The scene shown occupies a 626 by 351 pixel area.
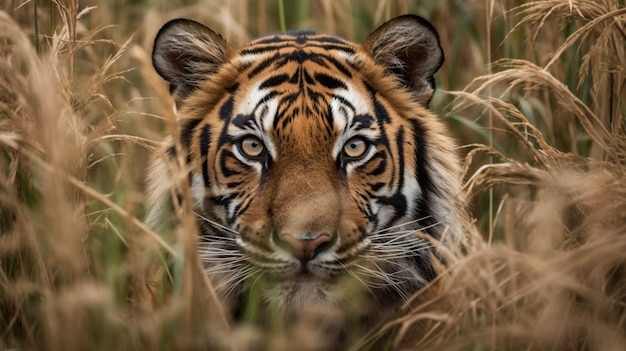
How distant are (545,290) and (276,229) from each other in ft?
2.73

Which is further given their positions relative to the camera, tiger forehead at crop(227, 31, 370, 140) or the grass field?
tiger forehead at crop(227, 31, 370, 140)

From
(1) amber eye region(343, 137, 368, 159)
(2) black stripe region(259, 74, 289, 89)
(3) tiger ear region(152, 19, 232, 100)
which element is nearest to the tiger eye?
(1) amber eye region(343, 137, 368, 159)

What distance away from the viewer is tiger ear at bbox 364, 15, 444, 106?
2.98m

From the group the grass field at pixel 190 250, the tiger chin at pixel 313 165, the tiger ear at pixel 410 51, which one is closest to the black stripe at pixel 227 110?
the tiger chin at pixel 313 165

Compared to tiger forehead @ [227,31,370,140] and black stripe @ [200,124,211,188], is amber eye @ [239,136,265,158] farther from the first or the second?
black stripe @ [200,124,211,188]

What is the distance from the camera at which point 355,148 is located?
9.09 feet

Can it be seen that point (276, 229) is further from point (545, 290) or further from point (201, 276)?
point (545, 290)

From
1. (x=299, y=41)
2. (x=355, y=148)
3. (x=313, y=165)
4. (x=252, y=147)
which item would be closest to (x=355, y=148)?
(x=355, y=148)

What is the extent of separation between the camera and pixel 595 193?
2.12 meters

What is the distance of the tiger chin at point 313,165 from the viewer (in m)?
2.59

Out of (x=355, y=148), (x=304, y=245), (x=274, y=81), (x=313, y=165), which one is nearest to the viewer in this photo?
(x=304, y=245)

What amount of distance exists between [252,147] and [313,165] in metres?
0.24

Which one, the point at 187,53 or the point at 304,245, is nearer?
the point at 304,245

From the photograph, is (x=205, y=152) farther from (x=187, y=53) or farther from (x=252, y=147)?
(x=187, y=53)
